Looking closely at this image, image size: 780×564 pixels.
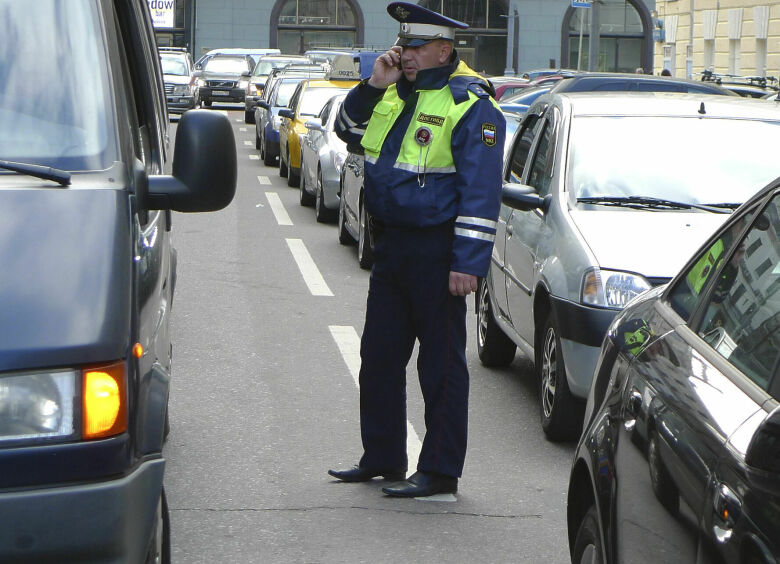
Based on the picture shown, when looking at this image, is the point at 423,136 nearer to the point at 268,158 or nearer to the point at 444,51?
the point at 444,51

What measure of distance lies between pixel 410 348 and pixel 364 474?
57 centimetres

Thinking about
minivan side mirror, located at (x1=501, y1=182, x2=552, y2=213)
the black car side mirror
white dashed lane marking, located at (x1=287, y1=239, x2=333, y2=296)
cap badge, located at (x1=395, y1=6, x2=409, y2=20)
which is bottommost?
white dashed lane marking, located at (x1=287, y1=239, x2=333, y2=296)

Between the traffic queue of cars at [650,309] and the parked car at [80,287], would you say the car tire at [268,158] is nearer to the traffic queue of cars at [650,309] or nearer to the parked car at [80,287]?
the traffic queue of cars at [650,309]

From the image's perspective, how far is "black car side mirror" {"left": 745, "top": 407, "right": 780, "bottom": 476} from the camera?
2111 millimetres

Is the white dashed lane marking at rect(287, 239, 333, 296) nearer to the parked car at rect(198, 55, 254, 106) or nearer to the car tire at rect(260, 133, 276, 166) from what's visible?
the car tire at rect(260, 133, 276, 166)

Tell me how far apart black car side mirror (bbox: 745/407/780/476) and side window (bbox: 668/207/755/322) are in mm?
1282

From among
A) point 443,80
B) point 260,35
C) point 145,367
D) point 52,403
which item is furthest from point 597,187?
point 260,35

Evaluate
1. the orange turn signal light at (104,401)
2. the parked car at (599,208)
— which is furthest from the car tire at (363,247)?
the orange turn signal light at (104,401)

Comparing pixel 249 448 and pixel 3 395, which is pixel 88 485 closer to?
pixel 3 395

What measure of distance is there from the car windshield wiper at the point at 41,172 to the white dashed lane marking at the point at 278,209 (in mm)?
12474

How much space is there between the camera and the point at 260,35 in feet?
195

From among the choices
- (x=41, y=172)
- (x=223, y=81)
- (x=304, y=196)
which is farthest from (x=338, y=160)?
(x=223, y=81)

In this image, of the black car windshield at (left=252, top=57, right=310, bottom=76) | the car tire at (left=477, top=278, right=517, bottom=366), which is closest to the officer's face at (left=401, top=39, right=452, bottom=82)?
the car tire at (left=477, top=278, right=517, bottom=366)

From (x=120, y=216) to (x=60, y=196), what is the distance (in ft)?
0.49
